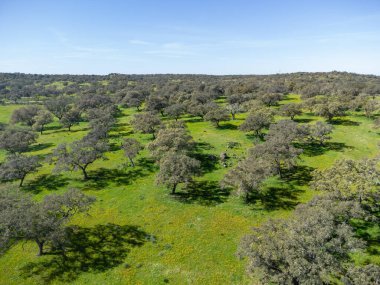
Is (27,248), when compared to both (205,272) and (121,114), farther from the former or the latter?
(121,114)

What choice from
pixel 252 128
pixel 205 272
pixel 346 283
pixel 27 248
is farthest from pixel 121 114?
pixel 346 283

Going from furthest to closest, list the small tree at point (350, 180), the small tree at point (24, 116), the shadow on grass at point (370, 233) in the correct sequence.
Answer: the small tree at point (24, 116) → the small tree at point (350, 180) → the shadow on grass at point (370, 233)

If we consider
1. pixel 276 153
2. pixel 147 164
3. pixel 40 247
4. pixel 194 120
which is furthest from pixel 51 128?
pixel 276 153

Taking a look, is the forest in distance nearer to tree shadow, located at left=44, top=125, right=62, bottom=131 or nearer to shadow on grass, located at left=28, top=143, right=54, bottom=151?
shadow on grass, located at left=28, top=143, right=54, bottom=151

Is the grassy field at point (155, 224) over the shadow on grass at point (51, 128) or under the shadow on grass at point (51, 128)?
under

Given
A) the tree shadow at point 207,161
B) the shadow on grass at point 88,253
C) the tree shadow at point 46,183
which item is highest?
the tree shadow at point 207,161

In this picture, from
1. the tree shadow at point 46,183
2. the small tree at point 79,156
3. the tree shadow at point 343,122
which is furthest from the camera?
the tree shadow at point 343,122

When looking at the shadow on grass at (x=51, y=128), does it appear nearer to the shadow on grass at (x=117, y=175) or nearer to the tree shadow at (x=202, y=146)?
the shadow on grass at (x=117, y=175)

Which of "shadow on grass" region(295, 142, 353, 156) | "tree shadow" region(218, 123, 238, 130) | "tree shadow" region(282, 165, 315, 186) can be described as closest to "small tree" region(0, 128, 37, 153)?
"tree shadow" region(218, 123, 238, 130)

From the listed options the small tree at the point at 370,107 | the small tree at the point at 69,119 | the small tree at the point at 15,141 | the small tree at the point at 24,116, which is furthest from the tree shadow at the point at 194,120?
the small tree at the point at 24,116
